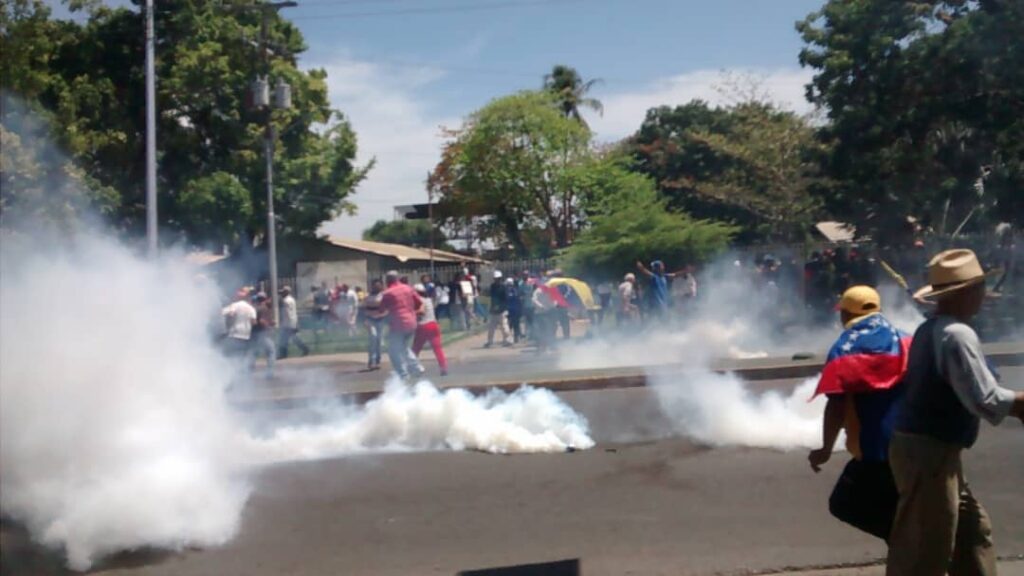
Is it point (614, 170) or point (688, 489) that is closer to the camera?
point (688, 489)

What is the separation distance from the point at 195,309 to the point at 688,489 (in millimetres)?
3956

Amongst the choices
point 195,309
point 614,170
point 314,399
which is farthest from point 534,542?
point 614,170

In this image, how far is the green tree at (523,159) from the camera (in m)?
48.4

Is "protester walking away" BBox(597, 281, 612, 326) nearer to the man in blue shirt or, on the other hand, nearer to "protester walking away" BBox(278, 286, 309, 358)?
the man in blue shirt

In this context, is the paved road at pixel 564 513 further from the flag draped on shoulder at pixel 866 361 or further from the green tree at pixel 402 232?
the green tree at pixel 402 232

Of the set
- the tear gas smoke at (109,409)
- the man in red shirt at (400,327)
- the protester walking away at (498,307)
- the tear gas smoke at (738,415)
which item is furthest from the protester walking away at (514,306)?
the tear gas smoke at (109,409)

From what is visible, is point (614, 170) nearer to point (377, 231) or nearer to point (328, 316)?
point (328, 316)

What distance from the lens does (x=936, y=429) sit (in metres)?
4.14

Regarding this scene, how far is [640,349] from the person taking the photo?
18.2 m

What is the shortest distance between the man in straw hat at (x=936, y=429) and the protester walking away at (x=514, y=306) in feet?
59.9

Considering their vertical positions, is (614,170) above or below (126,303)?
above

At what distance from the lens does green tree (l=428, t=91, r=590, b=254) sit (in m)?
48.4

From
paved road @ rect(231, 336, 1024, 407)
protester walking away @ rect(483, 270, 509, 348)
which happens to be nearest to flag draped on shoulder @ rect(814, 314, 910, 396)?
paved road @ rect(231, 336, 1024, 407)

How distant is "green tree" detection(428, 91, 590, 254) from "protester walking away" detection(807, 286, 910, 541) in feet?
144
